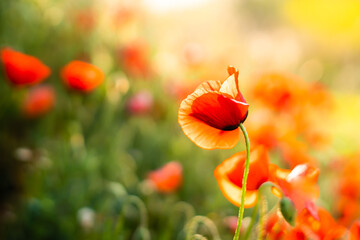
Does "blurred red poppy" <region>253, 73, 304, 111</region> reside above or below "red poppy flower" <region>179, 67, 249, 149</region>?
below

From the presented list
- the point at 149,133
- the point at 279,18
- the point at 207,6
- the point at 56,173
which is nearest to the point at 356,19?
the point at 279,18

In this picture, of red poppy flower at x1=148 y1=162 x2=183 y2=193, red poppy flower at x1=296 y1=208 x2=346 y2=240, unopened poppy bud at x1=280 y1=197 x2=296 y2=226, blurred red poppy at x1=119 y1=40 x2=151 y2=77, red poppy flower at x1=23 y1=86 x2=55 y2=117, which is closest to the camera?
unopened poppy bud at x1=280 y1=197 x2=296 y2=226

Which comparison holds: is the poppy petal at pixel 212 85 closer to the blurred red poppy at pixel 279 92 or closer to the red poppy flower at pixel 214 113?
the red poppy flower at pixel 214 113

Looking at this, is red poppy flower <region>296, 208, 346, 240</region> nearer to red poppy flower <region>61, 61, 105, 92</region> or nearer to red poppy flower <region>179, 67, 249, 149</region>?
red poppy flower <region>179, 67, 249, 149</region>

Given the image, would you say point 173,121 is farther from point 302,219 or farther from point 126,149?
point 302,219

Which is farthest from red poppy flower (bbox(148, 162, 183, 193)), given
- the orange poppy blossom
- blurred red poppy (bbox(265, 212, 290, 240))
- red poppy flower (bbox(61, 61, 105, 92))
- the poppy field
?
the orange poppy blossom

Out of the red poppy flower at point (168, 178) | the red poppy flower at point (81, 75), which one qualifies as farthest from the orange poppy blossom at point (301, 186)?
the red poppy flower at point (81, 75)

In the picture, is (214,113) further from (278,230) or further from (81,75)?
(81,75)
